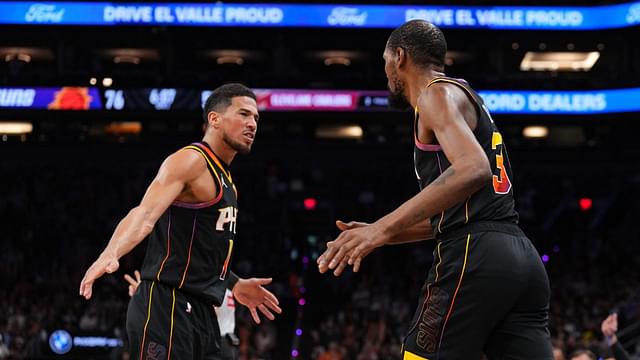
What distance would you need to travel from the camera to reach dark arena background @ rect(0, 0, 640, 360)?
18.8m

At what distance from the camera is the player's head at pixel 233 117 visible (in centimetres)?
575

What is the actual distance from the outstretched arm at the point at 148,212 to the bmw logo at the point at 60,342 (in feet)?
40.0

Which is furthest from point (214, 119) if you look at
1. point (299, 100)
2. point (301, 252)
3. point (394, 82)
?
point (301, 252)

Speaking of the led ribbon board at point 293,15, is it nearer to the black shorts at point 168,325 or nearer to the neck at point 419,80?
the black shorts at point 168,325

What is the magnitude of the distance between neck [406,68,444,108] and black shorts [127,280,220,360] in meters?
2.04

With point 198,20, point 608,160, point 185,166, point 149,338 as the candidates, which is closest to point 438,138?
point 185,166

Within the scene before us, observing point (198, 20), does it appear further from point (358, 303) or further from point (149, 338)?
point (149, 338)

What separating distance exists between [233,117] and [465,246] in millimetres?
2359

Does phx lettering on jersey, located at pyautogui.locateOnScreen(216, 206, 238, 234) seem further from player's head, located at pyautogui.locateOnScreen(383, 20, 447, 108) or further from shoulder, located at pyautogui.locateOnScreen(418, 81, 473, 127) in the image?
shoulder, located at pyautogui.locateOnScreen(418, 81, 473, 127)

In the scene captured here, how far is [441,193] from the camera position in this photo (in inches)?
145

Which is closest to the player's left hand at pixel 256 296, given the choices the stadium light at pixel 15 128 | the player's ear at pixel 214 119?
the player's ear at pixel 214 119

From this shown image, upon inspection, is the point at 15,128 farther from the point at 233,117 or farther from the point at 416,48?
the point at 416,48

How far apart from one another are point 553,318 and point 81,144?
13293mm

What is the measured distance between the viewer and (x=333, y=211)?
77.8ft
